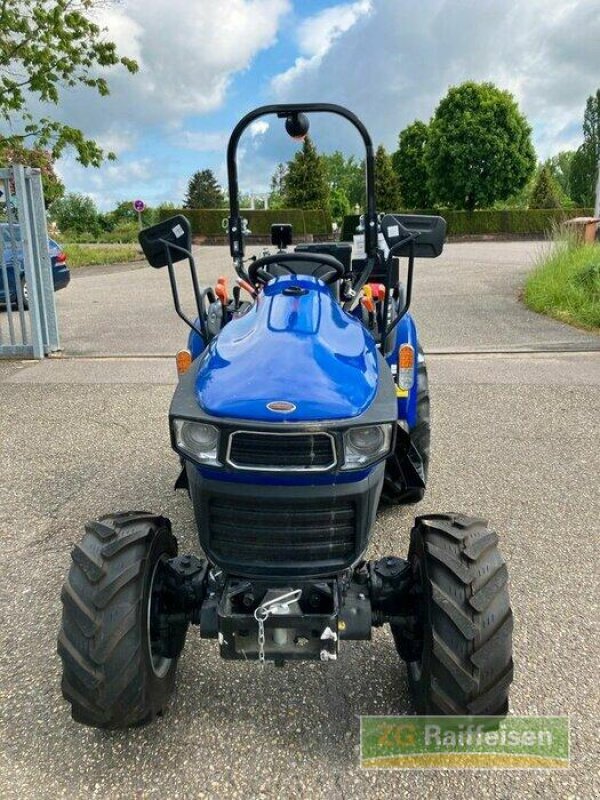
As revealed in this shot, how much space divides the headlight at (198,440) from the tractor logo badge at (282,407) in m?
0.19

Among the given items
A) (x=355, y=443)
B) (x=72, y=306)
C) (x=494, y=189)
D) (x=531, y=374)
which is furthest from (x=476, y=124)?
(x=355, y=443)

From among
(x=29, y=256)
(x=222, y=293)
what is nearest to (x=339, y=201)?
(x=29, y=256)

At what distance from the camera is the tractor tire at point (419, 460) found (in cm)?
337

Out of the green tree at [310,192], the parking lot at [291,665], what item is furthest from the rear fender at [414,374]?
the green tree at [310,192]

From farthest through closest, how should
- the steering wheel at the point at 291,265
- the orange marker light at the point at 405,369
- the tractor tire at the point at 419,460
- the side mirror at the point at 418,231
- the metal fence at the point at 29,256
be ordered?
the metal fence at the point at 29,256 → the orange marker light at the point at 405,369 → the tractor tire at the point at 419,460 → the side mirror at the point at 418,231 → the steering wheel at the point at 291,265

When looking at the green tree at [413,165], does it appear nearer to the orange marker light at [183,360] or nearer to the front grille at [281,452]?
the orange marker light at [183,360]

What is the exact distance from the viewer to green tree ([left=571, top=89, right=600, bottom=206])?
61.2 metres

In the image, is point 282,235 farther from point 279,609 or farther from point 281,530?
point 279,609

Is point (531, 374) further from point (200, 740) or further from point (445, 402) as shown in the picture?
point (200, 740)

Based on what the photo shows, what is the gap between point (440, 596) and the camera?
6.83 ft

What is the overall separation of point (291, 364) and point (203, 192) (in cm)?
6836

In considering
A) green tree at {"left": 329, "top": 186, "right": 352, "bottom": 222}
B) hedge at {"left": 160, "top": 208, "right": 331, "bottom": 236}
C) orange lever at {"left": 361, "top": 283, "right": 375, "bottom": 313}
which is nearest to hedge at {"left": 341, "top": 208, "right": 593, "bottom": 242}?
hedge at {"left": 160, "top": 208, "right": 331, "bottom": 236}

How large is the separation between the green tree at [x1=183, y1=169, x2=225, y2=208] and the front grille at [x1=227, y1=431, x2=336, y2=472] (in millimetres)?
65680

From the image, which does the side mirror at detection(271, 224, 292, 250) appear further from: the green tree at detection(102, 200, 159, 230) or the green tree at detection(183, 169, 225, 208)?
the green tree at detection(183, 169, 225, 208)
